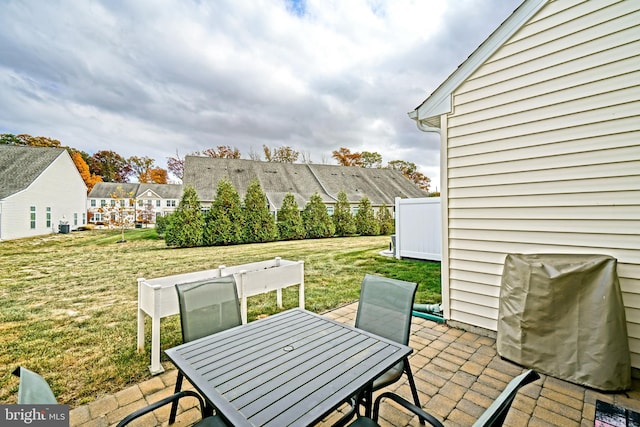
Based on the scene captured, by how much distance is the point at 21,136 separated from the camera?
32.9 m

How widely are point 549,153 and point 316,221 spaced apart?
45.2 ft

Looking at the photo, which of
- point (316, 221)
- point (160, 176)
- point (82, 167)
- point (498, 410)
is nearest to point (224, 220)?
point (316, 221)

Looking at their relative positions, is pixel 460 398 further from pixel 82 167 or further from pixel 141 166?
pixel 141 166

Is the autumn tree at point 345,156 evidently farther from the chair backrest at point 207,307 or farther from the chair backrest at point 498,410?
the chair backrest at point 498,410

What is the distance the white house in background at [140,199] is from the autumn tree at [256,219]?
66.7 feet

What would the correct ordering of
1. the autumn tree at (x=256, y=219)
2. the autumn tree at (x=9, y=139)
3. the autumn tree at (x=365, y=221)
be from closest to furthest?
the autumn tree at (x=256, y=219), the autumn tree at (x=365, y=221), the autumn tree at (x=9, y=139)

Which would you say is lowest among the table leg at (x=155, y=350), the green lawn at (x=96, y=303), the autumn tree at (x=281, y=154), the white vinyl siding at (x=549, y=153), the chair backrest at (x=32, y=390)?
the green lawn at (x=96, y=303)

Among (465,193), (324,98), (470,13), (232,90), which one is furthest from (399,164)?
(465,193)

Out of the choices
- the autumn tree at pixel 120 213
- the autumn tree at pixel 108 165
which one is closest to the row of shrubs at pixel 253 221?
the autumn tree at pixel 120 213

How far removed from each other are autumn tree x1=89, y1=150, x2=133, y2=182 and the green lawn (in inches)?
1558

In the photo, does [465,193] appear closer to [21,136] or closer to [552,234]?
[552,234]

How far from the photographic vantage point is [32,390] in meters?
0.98

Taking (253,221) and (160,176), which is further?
(160,176)

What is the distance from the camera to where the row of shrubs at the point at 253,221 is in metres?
12.6
